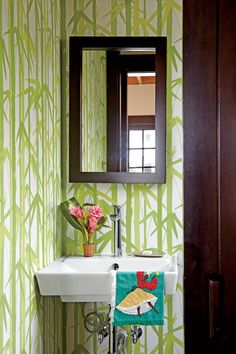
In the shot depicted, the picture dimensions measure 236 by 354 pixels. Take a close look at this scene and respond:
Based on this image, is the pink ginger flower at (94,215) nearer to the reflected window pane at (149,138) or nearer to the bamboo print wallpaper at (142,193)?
the bamboo print wallpaper at (142,193)

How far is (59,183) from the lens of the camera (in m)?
2.82

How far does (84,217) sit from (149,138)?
55cm

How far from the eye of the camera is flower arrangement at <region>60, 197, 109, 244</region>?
272cm

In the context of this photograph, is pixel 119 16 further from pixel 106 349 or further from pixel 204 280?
pixel 204 280

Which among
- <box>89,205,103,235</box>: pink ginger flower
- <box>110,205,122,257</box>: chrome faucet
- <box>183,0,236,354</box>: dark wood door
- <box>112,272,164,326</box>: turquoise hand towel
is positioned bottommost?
<box>112,272,164,326</box>: turquoise hand towel

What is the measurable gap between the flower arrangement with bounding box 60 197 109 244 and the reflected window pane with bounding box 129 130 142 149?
382mm

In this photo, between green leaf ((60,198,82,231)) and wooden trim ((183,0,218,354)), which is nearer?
wooden trim ((183,0,218,354))

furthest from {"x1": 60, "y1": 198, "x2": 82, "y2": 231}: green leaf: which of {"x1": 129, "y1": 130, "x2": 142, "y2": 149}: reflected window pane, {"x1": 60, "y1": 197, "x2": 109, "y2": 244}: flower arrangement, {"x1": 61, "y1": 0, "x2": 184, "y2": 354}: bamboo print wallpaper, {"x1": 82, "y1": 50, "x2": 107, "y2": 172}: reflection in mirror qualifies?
{"x1": 129, "y1": 130, "x2": 142, "y2": 149}: reflected window pane

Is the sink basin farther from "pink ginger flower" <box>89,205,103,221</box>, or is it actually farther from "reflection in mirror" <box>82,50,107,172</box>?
"reflection in mirror" <box>82,50,107,172</box>

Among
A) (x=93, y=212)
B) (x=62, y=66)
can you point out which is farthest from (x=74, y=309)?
(x=62, y=66)

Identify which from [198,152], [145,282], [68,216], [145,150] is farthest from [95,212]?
[198,152]

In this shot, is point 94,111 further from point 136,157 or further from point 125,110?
point 136,157

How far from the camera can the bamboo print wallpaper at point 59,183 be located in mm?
2068

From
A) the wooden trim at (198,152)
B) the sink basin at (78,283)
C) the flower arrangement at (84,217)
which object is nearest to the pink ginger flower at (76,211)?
the flower arrangement at (84,217)
